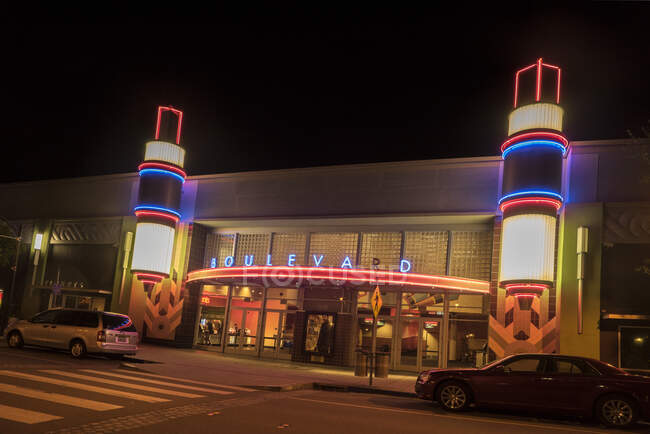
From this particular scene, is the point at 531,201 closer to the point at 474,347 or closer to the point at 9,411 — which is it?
the point at 474,347

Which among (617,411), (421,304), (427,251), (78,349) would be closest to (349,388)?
(617,411)

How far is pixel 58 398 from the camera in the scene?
10.4m

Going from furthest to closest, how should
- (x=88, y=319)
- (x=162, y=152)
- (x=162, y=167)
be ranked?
1. (x=162, y=152)
2. (x=162, y=167)
3. (x=88, y=319)

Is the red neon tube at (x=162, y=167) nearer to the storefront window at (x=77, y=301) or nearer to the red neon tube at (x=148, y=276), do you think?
the red neon tube at (x=148, y=276)

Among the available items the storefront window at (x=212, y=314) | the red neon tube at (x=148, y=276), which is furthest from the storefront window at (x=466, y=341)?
the red neon tube at (x=148, y=276)

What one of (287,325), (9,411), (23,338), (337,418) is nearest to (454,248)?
(287,325)

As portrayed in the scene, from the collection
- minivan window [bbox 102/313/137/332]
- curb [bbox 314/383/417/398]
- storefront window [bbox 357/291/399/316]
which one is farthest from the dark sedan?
minivan window [bbox 102/313/137/332]

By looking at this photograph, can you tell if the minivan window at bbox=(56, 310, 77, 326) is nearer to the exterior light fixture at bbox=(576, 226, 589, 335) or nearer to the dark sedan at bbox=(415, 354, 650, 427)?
the dark sedan at bbox=(415, 354, 650, 427)

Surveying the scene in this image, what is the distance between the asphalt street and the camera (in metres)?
8.88

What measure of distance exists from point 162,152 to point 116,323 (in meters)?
10.4

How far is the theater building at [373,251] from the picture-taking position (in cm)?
1964

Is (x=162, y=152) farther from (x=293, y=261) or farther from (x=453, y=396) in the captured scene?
(x=453, y=396)

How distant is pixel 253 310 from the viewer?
26.4m

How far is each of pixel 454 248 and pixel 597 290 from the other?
5460 millimetres
